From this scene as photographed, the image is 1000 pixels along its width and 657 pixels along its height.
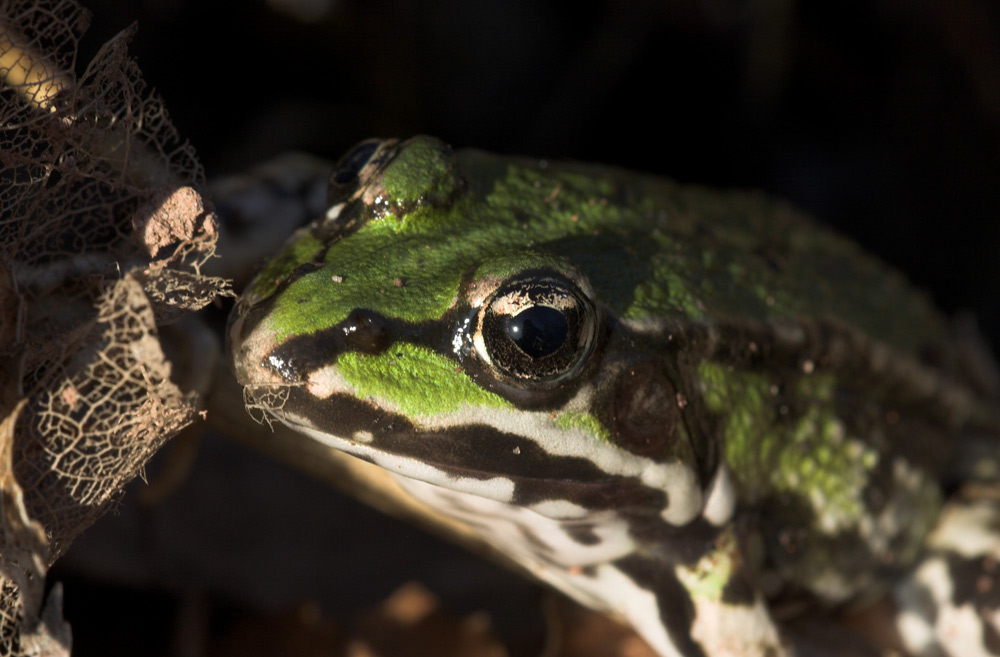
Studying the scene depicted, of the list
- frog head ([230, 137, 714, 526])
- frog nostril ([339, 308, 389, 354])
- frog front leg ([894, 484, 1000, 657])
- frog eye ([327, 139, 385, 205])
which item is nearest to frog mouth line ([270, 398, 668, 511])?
frog head ([230, 137, 714, 526])

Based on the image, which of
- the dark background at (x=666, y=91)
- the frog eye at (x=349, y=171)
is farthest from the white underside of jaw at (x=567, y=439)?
the dark background at (x=666, y=91)

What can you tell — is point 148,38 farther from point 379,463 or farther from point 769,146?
point 769,146

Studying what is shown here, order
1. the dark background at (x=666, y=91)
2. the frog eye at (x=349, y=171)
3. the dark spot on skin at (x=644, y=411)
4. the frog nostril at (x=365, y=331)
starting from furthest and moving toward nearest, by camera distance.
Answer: the dark background at (x=666, y=91) < the frog eye at (x=349, y=171) < the dark spot on skin at (x=644, y=411) < the frog nostril at (x=365, y=331)

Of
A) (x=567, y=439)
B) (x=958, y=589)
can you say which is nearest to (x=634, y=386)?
(x=567, y=439)

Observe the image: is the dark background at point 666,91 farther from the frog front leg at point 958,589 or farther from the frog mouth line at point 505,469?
the frog mouth line at point 505,469

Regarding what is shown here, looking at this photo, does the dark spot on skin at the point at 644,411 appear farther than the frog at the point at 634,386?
Yes

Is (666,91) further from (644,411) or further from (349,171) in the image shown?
(644,411)

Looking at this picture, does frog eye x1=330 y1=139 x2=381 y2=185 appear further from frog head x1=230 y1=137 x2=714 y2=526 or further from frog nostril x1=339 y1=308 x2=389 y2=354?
frog nostril x1=339 y1=308 x2=389 y2=354
